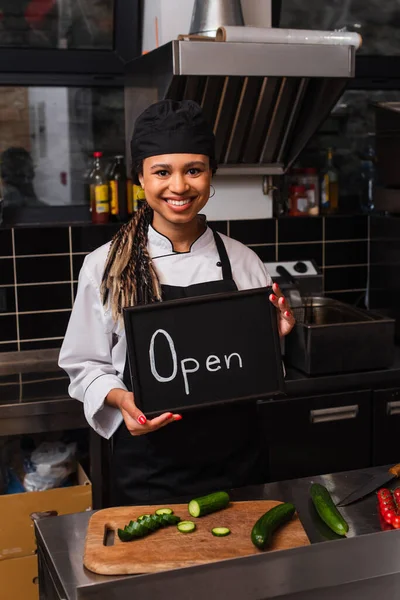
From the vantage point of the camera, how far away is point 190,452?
1931mm

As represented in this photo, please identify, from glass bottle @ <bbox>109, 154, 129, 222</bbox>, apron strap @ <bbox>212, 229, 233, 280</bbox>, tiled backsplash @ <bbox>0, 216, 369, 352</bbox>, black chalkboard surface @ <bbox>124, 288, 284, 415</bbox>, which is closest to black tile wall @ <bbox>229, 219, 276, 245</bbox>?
tiled backsplash @ <bbox>0, 216, 369, 352</bbox>

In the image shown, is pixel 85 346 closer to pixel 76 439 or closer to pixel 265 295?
pixel 265 295

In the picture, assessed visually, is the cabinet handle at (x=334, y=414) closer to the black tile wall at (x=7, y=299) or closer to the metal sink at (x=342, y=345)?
the metal sink at (x=342, y=345)

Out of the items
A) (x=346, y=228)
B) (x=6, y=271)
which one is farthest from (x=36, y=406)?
(x=346, y=228)

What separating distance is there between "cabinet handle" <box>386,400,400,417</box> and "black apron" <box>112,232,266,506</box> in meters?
1.04

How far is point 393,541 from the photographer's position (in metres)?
1.45

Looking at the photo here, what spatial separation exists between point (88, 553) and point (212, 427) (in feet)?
1.88

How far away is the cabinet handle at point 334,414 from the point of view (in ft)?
9.23

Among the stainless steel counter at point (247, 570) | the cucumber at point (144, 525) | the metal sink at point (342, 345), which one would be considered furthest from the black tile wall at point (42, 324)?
the cucumber at point (144, 525)

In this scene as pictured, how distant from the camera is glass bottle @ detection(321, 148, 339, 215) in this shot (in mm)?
3482

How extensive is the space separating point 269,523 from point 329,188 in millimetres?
2252

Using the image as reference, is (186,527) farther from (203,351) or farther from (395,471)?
(395,471)

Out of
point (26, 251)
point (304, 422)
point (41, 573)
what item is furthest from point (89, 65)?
point (41, 573)

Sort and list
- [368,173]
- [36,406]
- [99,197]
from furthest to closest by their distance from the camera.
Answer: [368,173], [99,197], [36,406]
